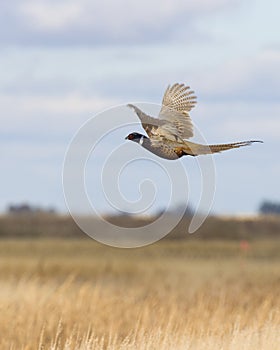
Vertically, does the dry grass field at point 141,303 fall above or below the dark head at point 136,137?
below

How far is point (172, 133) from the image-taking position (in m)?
11.7

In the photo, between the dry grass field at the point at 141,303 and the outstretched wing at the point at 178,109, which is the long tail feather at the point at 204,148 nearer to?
the outstretched wing at the point at 178,109

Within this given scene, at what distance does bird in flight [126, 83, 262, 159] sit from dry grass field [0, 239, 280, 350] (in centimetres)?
227

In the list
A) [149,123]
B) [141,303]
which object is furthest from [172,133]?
[141,303]

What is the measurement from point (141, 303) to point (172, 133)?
6.93m

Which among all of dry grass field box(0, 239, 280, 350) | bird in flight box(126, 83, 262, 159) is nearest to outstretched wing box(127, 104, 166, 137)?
bird in flight box(126, 83, 262, 159)

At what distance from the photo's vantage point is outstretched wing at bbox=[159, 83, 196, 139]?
11.8 metres

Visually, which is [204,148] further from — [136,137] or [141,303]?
[141,303]

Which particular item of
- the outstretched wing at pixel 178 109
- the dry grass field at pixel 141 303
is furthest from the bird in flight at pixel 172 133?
the dry grass field at pixel 141 303

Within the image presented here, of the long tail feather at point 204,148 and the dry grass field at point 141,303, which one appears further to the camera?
the dry grass field at point 141,303

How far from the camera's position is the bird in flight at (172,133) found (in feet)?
37.5

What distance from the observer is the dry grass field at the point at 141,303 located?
13555 millimetres

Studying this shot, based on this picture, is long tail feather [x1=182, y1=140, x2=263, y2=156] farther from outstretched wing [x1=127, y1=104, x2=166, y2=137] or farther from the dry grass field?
the dry grass field

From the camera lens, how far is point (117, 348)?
520 inches
